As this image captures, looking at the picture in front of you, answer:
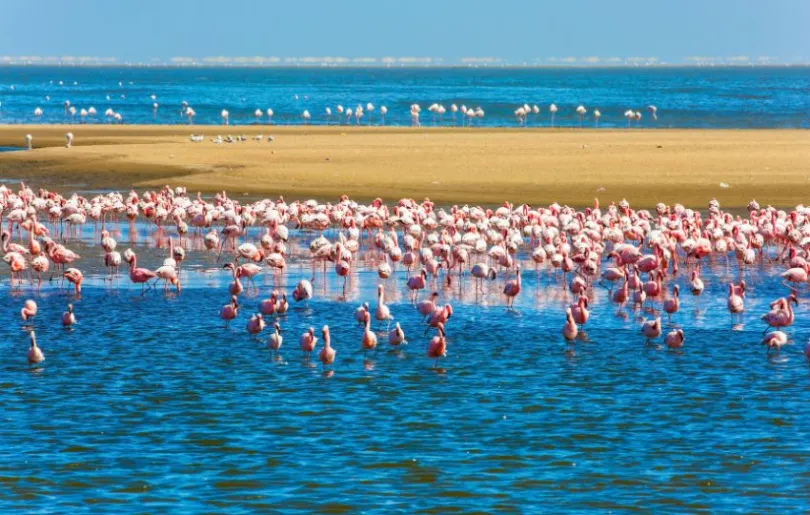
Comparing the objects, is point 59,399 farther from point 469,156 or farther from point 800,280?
point 469,156

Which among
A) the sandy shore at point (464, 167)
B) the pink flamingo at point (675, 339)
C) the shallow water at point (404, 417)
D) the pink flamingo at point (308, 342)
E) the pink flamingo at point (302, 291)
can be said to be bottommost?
the shallow water at point (404, 417)

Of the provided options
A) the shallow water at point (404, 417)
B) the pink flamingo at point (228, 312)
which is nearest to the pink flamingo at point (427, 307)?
the shallow water at point (404, 417)

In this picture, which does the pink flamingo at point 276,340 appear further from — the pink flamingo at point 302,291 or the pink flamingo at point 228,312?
the pink flamingo at point 302,291

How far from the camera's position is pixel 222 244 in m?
23.5

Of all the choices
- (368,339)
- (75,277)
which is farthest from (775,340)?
(75,277)

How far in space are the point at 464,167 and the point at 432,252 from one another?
50.8ft

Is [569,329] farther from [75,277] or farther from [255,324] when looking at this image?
[75,277]

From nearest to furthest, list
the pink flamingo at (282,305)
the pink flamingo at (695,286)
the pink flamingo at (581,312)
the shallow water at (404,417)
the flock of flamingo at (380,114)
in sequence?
the shallow water at (404,417) < the pink flamingo at (581,312) < the pink flamingo at (282,305) < the pink flamingo at (695,286) < the flock of flamingo at (380,114)

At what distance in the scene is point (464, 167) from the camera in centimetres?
3609

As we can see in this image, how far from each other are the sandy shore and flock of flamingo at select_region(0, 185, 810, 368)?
191 inches

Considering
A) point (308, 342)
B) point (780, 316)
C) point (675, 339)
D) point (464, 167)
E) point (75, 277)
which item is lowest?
point (675, 339)

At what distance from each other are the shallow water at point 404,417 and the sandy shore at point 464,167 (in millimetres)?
13786

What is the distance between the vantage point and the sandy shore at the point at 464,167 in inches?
1242

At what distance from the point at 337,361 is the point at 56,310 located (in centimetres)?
498
